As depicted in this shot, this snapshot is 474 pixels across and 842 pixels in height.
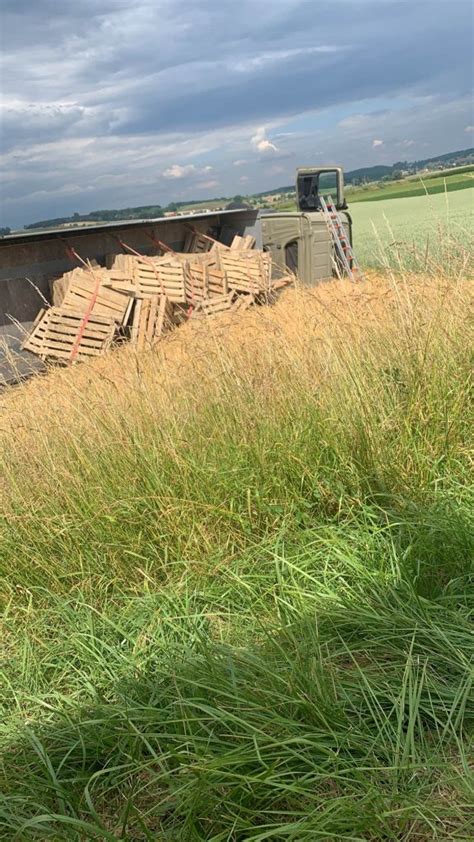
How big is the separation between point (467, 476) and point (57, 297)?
27.9 ft

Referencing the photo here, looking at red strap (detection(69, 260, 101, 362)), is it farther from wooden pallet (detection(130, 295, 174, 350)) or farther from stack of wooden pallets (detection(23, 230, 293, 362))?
wooden pallet (detection(130, 295, 174, 350))

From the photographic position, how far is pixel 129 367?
18.1 feet

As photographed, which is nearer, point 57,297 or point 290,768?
point 290,768

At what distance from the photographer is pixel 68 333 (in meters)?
10.5

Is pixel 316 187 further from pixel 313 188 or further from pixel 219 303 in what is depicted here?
pixel 219 303

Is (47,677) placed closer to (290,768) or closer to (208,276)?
(290,768)

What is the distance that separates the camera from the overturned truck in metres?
10.6

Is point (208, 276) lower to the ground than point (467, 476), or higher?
higher

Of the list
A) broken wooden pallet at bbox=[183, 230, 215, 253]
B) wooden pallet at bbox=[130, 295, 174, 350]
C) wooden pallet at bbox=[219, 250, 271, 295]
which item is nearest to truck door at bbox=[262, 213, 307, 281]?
broken wooden pallet at bbox=[183, 230, 215, 253]

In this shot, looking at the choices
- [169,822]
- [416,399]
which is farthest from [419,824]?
[416,399]

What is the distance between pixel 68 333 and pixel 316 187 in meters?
8.15

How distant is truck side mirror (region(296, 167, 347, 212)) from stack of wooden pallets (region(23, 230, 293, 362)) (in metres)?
3.34

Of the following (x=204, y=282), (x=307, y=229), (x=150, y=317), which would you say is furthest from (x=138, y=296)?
(x=307, y=229)

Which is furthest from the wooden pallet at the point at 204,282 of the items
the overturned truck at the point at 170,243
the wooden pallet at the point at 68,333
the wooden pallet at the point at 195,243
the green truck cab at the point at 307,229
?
the green truck cab at the point at 307,229
